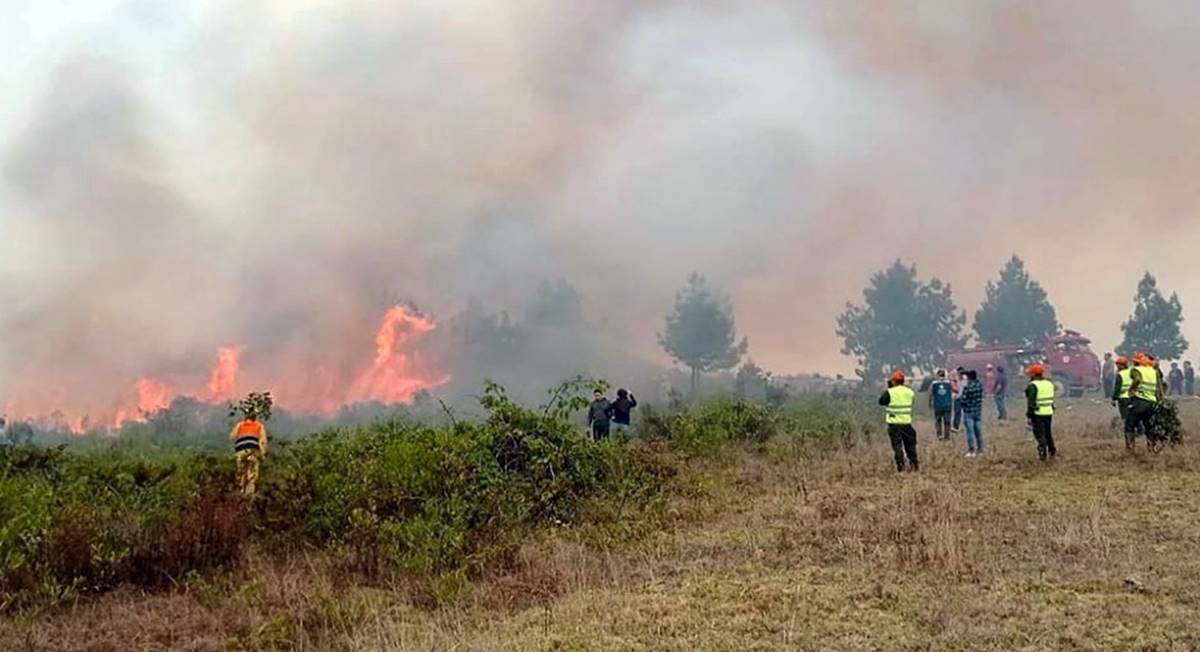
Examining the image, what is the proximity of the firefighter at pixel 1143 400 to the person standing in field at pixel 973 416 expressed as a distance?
7.48 ft

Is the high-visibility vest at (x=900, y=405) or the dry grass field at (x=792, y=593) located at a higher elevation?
the high-visibility vest at (x=900, y=405)

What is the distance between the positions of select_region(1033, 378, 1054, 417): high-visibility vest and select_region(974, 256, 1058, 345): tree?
47952mm

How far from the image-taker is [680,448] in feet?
58.1

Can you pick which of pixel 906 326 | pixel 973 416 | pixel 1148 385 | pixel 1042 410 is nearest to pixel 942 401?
pixel 973 416

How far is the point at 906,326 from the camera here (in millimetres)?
58188

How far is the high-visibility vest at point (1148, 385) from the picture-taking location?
14469mm

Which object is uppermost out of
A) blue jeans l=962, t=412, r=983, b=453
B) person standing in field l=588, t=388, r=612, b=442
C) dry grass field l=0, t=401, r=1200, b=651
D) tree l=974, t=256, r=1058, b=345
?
tree l=974, t=256, r=1058, b=345

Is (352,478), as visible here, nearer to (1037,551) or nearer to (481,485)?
(481,485)

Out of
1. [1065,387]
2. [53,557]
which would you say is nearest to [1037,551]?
[53,557]

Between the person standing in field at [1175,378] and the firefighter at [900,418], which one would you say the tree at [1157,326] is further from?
the firefighter at [900,418]

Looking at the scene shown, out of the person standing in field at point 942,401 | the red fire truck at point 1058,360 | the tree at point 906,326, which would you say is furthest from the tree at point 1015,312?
the person standing in field at point 942,401

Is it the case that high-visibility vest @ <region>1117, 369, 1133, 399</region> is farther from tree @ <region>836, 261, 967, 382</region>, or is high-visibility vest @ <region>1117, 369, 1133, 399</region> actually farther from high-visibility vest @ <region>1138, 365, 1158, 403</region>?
tree @ <region>836, 261, 967, 382</region>

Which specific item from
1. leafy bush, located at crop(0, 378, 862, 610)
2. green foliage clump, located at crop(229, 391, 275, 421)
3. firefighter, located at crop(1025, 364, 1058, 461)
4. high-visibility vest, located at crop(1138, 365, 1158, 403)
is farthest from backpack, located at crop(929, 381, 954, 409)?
green foliage clump, located at crop(229, 391, 275, 421)

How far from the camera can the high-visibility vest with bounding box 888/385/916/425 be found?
14.3m
